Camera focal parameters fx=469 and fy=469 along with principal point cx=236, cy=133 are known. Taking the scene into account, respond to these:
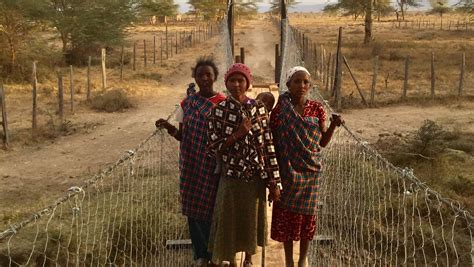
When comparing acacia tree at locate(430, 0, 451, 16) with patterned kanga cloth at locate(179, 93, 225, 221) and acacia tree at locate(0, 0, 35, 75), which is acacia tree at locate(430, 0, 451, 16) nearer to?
acacia tree at locate(0, 0, 35, 75)

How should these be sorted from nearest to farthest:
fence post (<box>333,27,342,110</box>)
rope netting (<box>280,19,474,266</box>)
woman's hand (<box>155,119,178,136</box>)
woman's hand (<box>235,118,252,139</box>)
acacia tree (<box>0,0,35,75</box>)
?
woman's hand (<box>235,118,252,139</box>)
woman's hand (<box>155,119,178,136</box>)
rope netting (<box>280,19,474,266</box>)
fence post (<box>333,27,342,110</box>)
acacia tree (<box>0,0,35,75</box>)

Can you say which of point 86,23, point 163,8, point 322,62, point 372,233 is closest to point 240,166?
point 372,233

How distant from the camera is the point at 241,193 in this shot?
7.83ft

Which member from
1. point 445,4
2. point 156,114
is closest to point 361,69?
point 156,114

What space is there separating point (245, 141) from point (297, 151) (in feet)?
1.00

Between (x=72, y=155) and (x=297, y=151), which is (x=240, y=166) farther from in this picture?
(x=72, y=155)

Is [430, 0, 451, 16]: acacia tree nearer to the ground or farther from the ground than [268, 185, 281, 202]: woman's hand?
farther from the ground

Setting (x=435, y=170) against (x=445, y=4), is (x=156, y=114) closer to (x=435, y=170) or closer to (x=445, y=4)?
(x=435, y=170)

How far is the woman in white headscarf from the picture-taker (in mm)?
2400

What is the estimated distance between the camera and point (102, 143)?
319 inches

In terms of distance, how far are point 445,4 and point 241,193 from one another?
51.3 metres

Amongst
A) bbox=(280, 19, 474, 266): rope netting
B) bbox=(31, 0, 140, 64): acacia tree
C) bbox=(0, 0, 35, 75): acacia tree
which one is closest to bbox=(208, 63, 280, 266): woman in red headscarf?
bbox=(280, 19, 474, 266): rope netting

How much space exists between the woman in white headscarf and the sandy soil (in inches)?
31.5

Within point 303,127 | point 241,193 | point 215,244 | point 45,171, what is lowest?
point 45,171
